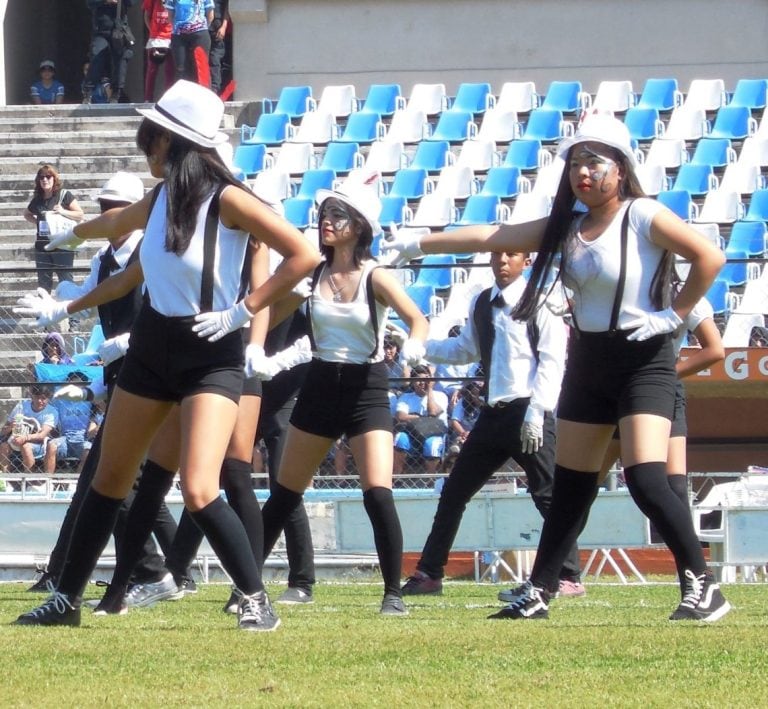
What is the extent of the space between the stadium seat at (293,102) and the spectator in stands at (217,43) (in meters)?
0.68

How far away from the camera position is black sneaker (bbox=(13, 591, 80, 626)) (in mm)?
5848

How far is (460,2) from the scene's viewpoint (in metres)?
22.8

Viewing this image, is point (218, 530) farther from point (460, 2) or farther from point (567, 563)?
point (460, 2)

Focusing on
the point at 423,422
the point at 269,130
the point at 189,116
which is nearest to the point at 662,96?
the point at 269,130

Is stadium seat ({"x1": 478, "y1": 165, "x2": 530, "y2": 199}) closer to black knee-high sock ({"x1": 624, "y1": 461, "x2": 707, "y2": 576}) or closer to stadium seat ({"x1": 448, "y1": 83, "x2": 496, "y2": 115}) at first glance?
stadium seat ({"x1": 448, "y1": 83, "x2": 496, "y2": 115})

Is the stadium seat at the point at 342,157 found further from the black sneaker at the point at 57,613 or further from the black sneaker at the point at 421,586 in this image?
the black sneaker at the point at 57,613

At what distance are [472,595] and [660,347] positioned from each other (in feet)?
10.7

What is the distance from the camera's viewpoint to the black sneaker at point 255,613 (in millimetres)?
5613

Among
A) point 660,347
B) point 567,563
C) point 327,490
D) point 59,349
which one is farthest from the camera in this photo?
point 59,349

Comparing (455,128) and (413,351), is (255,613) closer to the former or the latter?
(413,351)

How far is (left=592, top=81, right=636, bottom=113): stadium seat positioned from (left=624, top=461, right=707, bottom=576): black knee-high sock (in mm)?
14756

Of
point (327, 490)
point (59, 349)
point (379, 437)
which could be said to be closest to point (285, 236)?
point (379, 437)

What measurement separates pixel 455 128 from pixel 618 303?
49.2ft

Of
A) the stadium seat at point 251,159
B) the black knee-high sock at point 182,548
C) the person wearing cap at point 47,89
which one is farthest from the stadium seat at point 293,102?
the black knee-high sock at point 182,548
